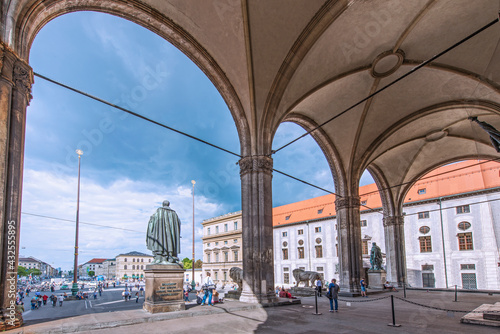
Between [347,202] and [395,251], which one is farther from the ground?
[347,202]

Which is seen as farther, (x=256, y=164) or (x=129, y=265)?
(x=129, y=265)

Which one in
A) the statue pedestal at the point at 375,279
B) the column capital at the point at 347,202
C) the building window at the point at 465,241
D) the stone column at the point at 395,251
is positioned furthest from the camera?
the building window at the point at 465,241

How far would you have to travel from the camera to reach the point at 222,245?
52906 millimetres

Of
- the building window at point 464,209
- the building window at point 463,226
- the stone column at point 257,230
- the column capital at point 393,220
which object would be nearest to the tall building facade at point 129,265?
the building window at point 463,226

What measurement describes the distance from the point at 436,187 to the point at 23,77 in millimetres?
38343

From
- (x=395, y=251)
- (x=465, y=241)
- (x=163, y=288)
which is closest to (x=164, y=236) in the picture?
(x=163, y=288)

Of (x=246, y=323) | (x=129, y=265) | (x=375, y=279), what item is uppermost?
(x=246, y=323)

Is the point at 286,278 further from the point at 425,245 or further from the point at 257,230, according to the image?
the point at 257,230

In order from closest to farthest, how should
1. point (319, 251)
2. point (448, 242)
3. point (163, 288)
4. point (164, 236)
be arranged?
point (163, 288) < point (164, 236) < point (448, 242) < point (319, 251)

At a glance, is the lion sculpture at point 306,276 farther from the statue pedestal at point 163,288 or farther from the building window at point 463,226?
the building window at point 463,226

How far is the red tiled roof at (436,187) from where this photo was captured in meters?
30.5

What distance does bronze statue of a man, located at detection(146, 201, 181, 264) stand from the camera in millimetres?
9383

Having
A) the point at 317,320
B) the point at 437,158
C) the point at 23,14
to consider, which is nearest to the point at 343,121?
the point at 437,158

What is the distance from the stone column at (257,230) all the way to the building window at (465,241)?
93.4 ft
